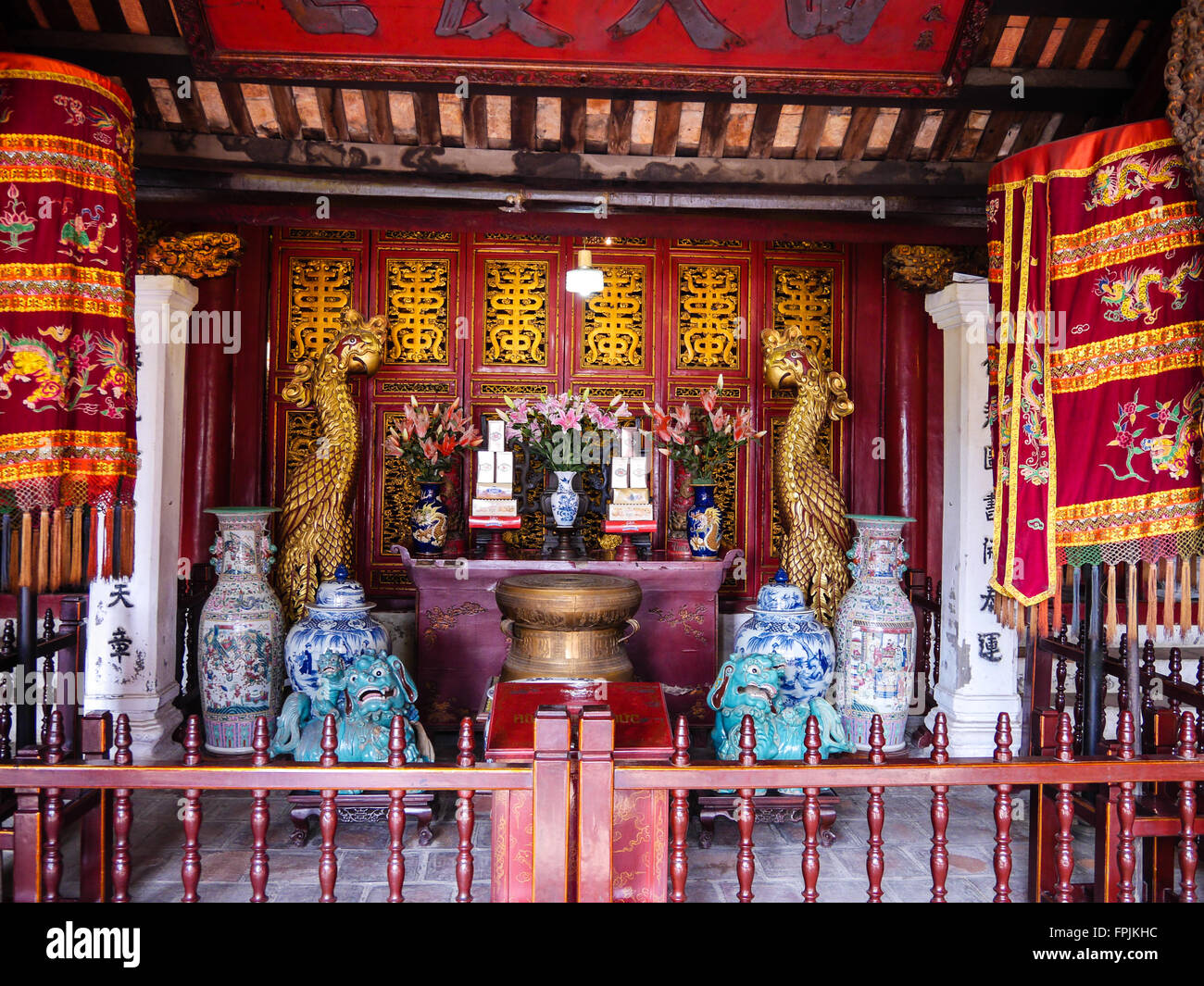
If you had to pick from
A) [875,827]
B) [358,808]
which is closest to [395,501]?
[358,808]

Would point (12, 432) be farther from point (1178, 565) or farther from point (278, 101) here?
point (1178, 565)

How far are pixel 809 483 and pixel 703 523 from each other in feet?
2.11

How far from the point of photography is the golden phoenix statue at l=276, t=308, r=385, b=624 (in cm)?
476

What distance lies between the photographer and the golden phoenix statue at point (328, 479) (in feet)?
15.6

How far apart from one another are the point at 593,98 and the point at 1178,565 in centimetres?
312

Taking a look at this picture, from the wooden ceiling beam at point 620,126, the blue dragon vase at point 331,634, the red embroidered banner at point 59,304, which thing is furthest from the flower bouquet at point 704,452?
the red embroidered banner at point 59,304

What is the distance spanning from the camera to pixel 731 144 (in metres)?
4.46

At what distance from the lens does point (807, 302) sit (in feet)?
18.1

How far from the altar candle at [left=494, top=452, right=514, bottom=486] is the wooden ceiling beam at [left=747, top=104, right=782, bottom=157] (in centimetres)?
208

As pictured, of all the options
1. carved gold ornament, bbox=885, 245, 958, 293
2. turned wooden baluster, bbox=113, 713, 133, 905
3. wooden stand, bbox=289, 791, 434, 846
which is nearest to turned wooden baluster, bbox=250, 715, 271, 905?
turned wooden baluster, bbox=113, 713, 133, 905

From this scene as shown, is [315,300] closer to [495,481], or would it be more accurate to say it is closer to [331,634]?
[495,481]

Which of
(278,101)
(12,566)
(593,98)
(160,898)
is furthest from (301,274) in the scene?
(160,898)

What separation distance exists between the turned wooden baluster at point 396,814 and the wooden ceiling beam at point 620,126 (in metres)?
3.24
